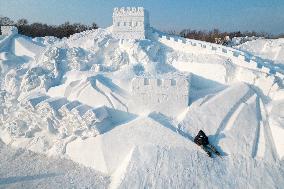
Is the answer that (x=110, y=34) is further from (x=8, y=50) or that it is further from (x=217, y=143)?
(x=217, y=143)

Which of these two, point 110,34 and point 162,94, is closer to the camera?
point 162,94

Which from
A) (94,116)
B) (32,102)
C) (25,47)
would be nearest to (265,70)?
(94,116)

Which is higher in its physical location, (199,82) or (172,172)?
(199,82)

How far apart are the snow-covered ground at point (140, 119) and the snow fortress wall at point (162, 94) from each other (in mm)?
52

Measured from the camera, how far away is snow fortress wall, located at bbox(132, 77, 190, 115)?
17.1 m

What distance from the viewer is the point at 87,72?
20.5 m

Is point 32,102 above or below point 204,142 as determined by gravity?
above

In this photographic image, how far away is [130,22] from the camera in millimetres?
22812

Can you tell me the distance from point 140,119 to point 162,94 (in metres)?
1.77

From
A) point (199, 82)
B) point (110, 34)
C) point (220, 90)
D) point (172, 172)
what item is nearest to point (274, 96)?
point (220, 90)

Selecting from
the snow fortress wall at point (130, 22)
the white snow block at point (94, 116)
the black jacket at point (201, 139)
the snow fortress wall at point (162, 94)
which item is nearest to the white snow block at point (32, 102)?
the white snow block at point (94, 116)

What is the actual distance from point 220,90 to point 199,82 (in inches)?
64.6

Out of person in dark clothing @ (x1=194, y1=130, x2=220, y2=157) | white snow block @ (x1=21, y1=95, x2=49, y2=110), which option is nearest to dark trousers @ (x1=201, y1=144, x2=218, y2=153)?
person in dark clothing @ (x1=194, y1=130, x2=220, y2=157)

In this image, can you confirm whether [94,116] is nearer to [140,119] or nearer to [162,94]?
[140,119]
